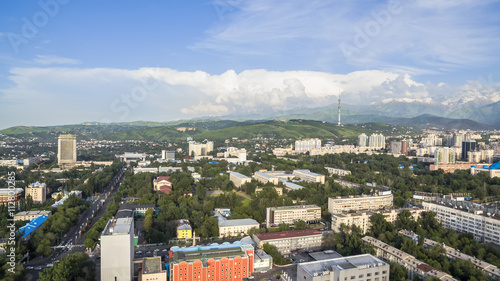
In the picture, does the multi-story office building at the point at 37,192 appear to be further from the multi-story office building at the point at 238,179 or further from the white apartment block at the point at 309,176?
the white apartment block at the point at 309,176

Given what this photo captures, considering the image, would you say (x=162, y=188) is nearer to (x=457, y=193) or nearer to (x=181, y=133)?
(x=457, y=193)

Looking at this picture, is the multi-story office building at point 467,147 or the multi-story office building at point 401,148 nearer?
the multi-story office building at point 467,147

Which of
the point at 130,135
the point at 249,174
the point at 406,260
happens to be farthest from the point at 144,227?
the point at 130,135

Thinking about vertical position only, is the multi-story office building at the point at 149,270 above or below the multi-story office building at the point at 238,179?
below

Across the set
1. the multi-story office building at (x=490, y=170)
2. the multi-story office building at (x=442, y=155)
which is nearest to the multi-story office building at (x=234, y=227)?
the multi-story office building at (x=490, y=170)

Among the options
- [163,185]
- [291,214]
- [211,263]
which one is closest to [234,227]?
[291,214]

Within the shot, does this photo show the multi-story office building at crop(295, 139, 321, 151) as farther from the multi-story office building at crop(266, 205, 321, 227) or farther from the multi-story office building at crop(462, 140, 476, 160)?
the multi-story office building at crop(266, 205, 321, 227)
